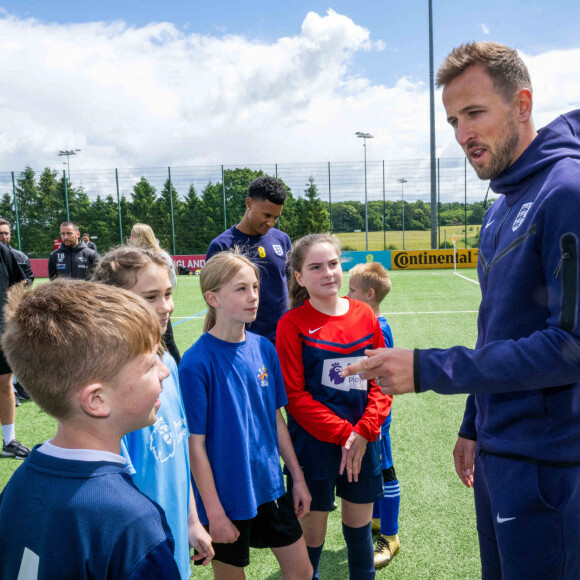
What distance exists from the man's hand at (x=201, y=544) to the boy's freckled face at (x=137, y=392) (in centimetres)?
86

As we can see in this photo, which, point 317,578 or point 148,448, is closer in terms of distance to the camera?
point 148,448

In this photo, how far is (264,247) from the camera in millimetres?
4004

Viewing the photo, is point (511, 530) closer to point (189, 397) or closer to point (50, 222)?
point (189, 397)

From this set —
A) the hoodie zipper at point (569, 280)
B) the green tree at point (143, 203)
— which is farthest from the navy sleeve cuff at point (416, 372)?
the green tree at point (143, 203)

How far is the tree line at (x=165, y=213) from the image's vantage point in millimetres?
31641

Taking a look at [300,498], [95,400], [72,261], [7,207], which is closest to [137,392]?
[95,400]

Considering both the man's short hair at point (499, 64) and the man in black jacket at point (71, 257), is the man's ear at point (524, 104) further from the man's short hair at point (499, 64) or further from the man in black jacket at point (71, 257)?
the man in black jacket at point (71, 257)

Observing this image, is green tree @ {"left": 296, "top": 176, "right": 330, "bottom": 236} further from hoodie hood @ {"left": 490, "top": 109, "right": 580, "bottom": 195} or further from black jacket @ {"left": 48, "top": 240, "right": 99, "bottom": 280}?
hoodie hood @ {"left": 490, "top": 109, "right": 580, "bottom": 195}

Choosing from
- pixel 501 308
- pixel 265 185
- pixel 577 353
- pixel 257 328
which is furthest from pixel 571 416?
pixel 265 185

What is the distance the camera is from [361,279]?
340 cm

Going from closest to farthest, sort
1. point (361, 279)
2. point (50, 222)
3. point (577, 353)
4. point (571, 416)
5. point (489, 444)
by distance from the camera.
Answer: point (577, 353) < point (571, 416) < point (489, 444) < point (361, 279) < point (50, 222)

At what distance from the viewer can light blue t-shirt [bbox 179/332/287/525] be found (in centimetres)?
203

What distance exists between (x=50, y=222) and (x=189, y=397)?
36571mm

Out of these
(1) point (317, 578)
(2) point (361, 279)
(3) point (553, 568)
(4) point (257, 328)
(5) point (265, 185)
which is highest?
(5) point (265, 185)
